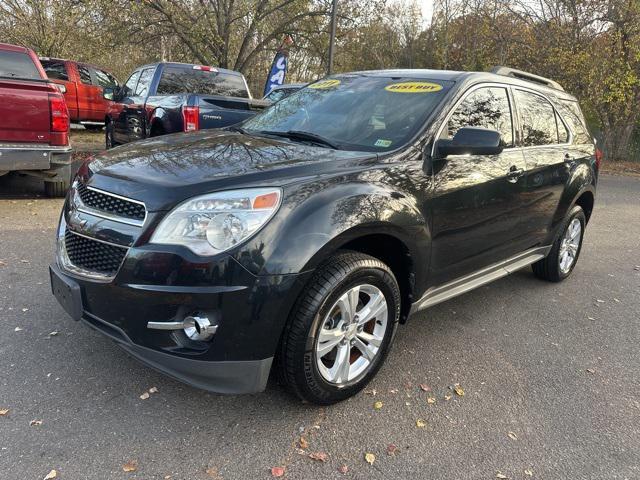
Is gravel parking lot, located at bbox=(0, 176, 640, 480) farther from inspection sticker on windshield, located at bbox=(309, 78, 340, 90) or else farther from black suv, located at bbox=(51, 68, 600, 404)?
inspection sticker on windshield, located at bbox=(309, 78, 340, 90)

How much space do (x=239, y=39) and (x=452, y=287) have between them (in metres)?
16.3

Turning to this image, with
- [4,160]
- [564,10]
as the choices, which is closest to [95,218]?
[4,160]

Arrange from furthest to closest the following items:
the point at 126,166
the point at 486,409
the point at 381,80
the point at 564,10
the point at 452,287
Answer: the point at 564,10 → the point at 381,80 → the point at 452,287 → the point at 486,409 → the point at 126,166

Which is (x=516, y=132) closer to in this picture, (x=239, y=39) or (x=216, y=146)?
(x=216, y=146)

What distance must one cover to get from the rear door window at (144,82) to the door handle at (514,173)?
6.69m

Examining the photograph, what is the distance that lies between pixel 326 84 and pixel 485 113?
1.27 metres

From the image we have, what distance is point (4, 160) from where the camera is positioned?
575 cm

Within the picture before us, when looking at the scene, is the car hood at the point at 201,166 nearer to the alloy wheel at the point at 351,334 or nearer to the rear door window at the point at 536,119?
the alloy wheel at the point at 351,334

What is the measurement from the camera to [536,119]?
4.16 meters

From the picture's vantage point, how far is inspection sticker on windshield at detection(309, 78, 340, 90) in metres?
3.97

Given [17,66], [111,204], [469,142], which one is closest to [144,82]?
[17,66]

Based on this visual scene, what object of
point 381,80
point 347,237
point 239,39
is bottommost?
point 347,237

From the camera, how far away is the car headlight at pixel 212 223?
2.24 meters

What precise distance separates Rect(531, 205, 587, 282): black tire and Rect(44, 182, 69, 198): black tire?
5.98 m
